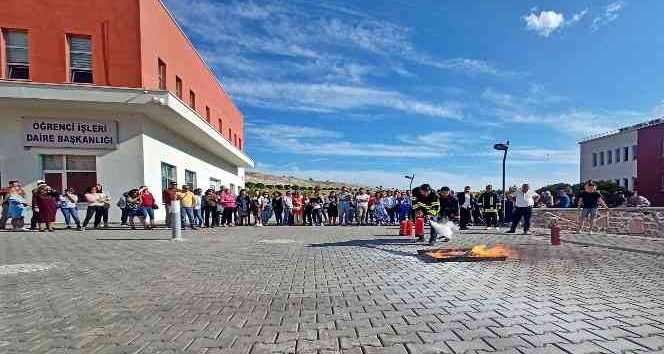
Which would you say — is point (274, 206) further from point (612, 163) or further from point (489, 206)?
point (612, 163)

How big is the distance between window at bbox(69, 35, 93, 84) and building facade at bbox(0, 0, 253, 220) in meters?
0.04

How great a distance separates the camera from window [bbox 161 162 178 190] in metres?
18.1

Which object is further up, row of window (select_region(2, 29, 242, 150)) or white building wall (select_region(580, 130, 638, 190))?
row of window (select_region(2, 29, 242, 150))

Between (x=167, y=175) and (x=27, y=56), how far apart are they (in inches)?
302

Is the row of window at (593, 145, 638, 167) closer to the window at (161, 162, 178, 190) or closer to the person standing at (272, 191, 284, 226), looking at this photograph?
the person standing at (272, 191, 284, 226)

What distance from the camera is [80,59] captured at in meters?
15.6

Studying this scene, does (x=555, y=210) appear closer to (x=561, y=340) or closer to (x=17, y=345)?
(x=561, y=340)

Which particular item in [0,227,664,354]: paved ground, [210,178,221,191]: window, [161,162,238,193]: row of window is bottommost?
[0,227,664,354]: paved ground

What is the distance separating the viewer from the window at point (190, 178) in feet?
71.8

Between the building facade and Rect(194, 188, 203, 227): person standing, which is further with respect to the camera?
Rect(194, 188, 203, 227): person standing

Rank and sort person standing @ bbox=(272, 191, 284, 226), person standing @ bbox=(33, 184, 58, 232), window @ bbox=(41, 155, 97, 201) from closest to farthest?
1. person standing @ bbox=(33, 184, 58, 232)
2. window @ bbox=(41, 155, 97, 201)
3. person standing @ bbox=(272, 191, 284, 226)

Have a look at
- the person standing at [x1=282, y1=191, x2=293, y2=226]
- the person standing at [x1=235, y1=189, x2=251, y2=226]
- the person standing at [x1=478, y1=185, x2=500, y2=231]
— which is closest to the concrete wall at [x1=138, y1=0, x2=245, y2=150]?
the person standing at [x1=235, y1=189, x2=251, y2=226]

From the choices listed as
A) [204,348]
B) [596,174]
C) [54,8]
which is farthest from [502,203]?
[596,174]

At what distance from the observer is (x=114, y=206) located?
52.4 ft
